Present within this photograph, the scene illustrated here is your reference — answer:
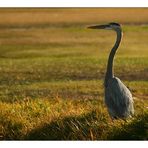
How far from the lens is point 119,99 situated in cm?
767

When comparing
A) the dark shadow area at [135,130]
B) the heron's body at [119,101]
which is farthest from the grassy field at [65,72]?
the heron's body at [119,101]

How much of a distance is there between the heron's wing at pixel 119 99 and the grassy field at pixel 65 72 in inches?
5.5

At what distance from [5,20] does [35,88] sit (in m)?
1.83

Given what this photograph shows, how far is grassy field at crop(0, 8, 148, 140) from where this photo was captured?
7.87 meters

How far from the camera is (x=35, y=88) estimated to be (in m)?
11.1

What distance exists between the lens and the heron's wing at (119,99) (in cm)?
764

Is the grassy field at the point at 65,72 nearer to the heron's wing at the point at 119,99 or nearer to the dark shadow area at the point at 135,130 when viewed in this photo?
the dark shadow area at the point at 135,130

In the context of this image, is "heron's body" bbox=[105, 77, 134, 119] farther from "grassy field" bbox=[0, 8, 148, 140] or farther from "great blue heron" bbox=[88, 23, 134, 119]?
"grassy field" bbox=[0, 8, 148, 140]

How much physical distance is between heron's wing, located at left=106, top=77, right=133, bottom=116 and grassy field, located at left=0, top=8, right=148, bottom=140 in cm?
14

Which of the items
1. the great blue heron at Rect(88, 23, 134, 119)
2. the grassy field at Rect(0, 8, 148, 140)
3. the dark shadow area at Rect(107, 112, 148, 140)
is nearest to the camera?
the dark shadow area at Rect(107, 112, 148, 140)

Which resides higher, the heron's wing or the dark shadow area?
the heron's wing

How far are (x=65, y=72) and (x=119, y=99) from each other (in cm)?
469

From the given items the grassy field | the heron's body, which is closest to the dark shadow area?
the grassy field

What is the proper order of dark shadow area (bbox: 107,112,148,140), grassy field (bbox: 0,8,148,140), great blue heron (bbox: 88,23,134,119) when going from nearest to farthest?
1. dark shadow area (bbox: 107,112,148,140)
2. great blue heron (bbox: 88,23,134,119)
3. grassy field (bbox: 0,8,148,140)
